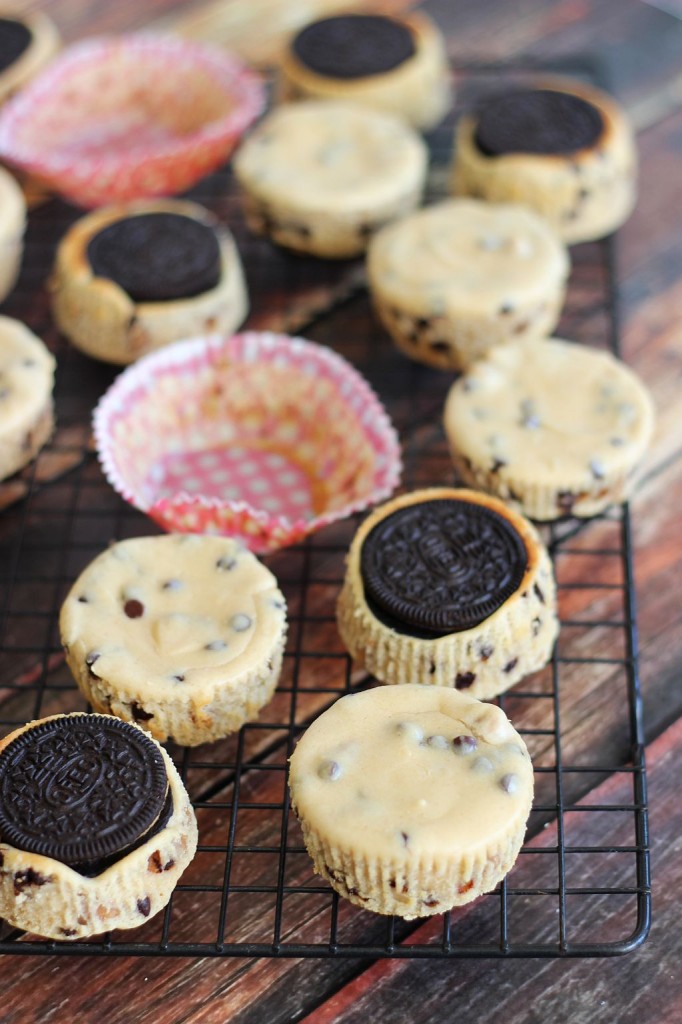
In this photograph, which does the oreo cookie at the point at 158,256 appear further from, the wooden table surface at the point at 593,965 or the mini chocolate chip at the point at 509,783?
the mini chocolate chip at the point at 509,783

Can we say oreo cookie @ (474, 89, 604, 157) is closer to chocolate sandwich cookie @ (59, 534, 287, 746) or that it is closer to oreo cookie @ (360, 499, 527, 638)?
oreo cookie @ (360, 499, 527, 638)

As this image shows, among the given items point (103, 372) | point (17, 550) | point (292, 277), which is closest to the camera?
point (17, 550)

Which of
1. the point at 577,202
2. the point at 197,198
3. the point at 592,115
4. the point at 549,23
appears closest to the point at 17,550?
the point at 197,198

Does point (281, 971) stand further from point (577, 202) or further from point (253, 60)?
point (253, 60)

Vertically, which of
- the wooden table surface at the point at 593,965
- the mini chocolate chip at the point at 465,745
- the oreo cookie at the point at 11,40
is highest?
the oreo cookie at the point at 11,40

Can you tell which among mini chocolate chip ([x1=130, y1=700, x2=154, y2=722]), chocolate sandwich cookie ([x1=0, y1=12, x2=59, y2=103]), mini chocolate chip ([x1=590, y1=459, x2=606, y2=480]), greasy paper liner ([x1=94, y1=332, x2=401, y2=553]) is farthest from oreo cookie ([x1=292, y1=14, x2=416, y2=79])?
mini chocolate chip ([x1=130, y1=700, x2=154, y2=722])

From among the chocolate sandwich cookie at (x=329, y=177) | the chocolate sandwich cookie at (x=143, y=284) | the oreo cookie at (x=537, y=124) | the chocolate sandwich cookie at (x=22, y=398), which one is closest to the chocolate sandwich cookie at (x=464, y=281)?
the chocolate sandwich cookie at (x=329, y=177)

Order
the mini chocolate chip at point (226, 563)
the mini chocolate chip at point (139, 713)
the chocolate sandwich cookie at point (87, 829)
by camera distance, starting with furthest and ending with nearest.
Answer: the mini chocolate chip at point (226, 563) < the mini chocolate chip at point (139, 713) < the chocolate sandwich cookie at point (87, 829)
